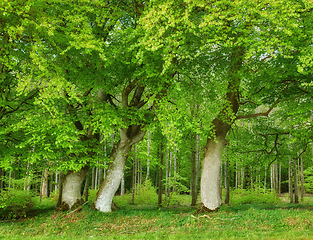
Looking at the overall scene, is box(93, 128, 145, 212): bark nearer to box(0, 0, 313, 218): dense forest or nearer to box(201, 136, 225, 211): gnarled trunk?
box(0, 0, 313, 218): dense forest

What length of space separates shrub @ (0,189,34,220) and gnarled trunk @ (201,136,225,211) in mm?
8476

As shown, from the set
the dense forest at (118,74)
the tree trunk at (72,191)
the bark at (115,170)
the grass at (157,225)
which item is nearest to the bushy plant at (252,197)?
the dense forest at (118,74)

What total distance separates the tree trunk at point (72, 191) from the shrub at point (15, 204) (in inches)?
64.4

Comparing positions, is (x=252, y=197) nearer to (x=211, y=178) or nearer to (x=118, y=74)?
(x=211, y=178)

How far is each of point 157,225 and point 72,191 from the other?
191 inches

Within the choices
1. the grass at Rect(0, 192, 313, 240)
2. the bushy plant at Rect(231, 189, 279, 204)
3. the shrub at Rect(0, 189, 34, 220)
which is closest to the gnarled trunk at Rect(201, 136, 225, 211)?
the grass at Rect(0, 192, 313, 240)

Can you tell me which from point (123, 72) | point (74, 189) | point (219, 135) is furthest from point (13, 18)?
point (219, 135)

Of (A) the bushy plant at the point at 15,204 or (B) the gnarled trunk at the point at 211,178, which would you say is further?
(B) the gnarled trunk at the point at 211,178

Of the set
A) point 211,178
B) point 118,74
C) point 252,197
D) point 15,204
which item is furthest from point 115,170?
point 252,197

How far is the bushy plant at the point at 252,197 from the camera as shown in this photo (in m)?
21.8

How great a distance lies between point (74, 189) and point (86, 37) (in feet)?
25.0

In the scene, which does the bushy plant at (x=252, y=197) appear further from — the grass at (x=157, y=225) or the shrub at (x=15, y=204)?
the shrub at (x=15, y=204)

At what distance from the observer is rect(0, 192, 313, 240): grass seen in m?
8.37

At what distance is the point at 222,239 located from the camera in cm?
765
